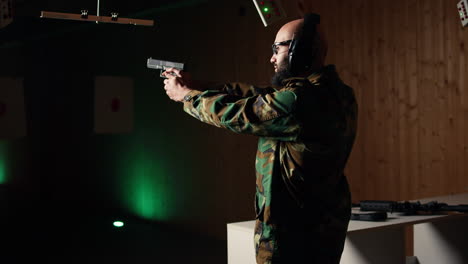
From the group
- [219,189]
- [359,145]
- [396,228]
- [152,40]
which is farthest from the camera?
[219,189]

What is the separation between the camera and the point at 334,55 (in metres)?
4.16

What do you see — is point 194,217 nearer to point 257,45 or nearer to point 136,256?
point 136,256

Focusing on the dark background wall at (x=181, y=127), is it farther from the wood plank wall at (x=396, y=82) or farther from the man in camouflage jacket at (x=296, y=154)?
the man in camouflage jacket at (x=296, y=154)

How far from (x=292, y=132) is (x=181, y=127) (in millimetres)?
3522

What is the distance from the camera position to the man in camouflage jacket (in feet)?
4.26

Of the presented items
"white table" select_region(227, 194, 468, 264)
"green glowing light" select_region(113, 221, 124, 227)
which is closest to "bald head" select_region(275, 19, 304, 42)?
"white table" select_region(227, 194, 468, 264)

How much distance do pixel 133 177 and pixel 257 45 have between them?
5.07ft

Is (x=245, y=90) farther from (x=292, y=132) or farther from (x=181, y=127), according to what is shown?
(x=181, y=127)

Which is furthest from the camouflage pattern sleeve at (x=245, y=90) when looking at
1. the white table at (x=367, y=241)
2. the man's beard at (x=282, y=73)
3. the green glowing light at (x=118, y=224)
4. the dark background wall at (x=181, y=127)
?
the green glowing light at (x=118, y=224)

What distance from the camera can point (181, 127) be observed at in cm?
476

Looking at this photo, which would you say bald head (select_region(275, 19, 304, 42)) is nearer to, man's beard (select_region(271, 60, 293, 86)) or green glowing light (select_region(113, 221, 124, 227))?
man's beard (select_region(271, 60, 293, 86))

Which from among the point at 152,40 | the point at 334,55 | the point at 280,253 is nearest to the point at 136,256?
the point at 152,40

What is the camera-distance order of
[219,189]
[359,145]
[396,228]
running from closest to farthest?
[396,228], [359,145], [219,189]

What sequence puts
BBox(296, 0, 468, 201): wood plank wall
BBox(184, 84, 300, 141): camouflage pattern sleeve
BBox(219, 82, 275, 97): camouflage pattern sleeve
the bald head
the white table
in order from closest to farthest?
BBox(184, 84, 300, 141): camouflage pattern sleeve, the bald head, BBox(219, 82, 275, 97): camouflage pattern sleeve, the white table, BBox(296, 0, 468, 201): wood plank wall
